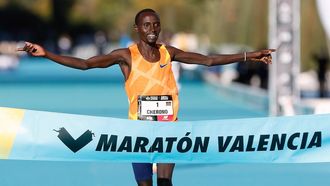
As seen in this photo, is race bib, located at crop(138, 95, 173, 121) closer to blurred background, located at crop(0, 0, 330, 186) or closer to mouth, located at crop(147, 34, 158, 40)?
mouth, located at crop(147, 34, 158, 40)

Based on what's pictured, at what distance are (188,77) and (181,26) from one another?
1269 inches

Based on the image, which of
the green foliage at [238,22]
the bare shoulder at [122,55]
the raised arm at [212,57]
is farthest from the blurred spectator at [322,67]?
the bare shoulder at [122,55]

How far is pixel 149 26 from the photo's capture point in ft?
30.4

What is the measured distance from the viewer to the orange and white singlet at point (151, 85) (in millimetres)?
9352

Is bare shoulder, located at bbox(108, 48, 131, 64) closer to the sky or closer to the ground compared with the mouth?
closer to the ground

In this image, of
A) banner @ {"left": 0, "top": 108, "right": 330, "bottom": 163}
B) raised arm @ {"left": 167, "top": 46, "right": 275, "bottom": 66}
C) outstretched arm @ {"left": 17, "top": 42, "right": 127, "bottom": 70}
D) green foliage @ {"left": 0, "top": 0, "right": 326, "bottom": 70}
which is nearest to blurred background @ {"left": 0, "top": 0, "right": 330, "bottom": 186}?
green foliage @ {"left": 0, "top": 0, "right": 326, "bottom": 70}

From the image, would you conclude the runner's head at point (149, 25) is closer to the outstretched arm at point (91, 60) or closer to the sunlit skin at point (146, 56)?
the sunlit skin at point (146, 56)

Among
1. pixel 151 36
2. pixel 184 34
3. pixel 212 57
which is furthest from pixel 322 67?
pixel 184 34

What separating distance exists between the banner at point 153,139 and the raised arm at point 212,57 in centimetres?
48

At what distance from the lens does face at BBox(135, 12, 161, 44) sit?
925 centimetres

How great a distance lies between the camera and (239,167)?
16.5 meters

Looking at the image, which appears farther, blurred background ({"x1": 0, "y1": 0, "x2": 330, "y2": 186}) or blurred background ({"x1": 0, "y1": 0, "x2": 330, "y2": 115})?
blurred background ({"x1": 0, "y1": 0, "x2": 330, "y2": 115})

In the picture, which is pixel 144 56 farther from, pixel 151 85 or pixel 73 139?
pixel 73 139

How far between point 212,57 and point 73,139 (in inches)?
49.1
